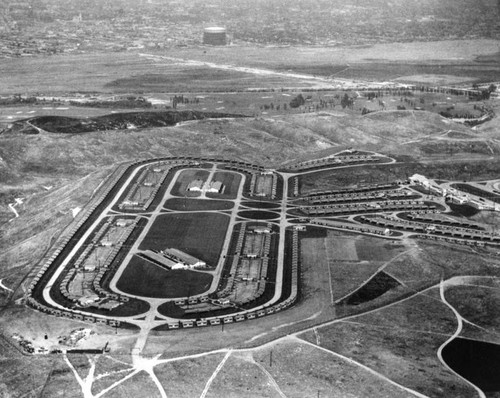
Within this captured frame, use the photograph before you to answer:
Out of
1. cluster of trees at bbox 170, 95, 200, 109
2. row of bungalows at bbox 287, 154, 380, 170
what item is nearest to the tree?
cluster of trees at bbox 170, 95, 200, 109

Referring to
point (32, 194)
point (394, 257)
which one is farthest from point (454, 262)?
point (32, 194)

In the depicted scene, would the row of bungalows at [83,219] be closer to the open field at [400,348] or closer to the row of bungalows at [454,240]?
the open field at [400,348]

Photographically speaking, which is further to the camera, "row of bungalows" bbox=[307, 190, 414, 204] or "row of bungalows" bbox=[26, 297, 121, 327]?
"row of bungalows" bbox=[307, 190, 414, 204]

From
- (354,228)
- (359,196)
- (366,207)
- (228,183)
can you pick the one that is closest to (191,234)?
(354,228)

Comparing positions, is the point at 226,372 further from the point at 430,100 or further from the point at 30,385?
the point at 430,100

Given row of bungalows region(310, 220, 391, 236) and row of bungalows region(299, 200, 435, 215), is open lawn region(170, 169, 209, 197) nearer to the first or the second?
row of bungalows region(299, 200, 435, 215)

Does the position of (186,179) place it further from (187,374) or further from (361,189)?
(187,374)
